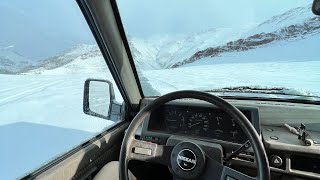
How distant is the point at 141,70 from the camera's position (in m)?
3.07

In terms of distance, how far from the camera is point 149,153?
6.08 feet

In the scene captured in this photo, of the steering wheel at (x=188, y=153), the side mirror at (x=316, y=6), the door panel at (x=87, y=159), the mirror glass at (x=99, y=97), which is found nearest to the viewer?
the steering wheel at (x=188, y=153)

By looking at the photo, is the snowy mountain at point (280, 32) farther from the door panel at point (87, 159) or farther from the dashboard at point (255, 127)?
the door panel at point (87, 159)

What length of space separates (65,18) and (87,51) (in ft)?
1.16

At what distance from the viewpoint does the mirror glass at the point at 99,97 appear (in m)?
2.90

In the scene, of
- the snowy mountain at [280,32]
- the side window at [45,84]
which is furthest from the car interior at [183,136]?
the snowy mountain at [280,32]

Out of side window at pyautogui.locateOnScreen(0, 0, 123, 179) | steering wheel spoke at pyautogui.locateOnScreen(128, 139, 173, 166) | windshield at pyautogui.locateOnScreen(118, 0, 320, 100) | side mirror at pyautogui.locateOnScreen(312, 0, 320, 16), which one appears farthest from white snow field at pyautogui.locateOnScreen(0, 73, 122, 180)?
side mirror at pyautogui.locateOnScreen(312, 0, 320, 16)

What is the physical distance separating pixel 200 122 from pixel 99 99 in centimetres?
104

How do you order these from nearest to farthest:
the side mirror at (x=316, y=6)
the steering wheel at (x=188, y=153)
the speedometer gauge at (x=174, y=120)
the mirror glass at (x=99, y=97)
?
the steering wheel at (x=188, y=153) → the side mirror at (x=316, y=6) → the speedometer gauge at (x=174, y=120) → the mirror glass at (x=99, y=97)

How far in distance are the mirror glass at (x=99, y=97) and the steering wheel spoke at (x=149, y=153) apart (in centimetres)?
114

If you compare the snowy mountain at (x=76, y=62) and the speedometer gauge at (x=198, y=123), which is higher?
the snowy mountain at (x=76, y=62)

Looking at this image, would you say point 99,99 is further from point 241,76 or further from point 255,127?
point 255,127

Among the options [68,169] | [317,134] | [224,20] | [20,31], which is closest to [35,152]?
[68,169]

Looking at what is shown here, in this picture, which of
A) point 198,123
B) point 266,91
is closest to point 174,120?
point 198,123
